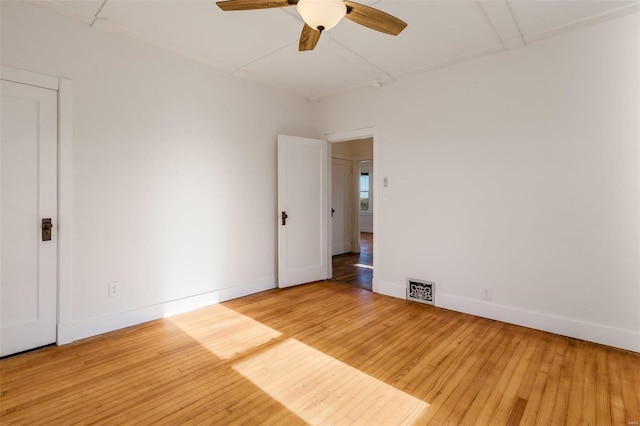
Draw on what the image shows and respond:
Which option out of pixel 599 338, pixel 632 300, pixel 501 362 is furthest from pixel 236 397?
pixel 632 300

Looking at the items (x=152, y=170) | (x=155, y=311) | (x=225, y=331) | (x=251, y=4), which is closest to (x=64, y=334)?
(x=155, y=311)

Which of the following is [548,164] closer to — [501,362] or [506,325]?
[506,325]

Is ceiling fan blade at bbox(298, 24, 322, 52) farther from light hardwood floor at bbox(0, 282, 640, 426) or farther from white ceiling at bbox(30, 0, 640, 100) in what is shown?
light hardwood floor at bbox(0, 282, 640, 426)

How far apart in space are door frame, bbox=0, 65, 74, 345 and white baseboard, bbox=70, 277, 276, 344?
0.07m

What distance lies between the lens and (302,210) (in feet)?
14.6

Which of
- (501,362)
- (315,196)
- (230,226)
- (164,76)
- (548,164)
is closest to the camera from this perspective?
(501,362)

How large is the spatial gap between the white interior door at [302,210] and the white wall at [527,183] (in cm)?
104

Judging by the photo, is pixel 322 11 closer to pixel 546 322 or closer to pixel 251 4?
pixel 251 4

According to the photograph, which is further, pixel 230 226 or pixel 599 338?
pixel 230 226

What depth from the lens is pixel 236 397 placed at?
193 cm

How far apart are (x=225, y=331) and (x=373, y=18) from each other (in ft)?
9.21

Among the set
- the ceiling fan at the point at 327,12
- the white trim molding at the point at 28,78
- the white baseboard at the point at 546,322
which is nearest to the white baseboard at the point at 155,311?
the white trim molding at the point at 28,78

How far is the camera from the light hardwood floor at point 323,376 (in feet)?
5.83

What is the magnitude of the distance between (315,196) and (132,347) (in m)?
2.89
